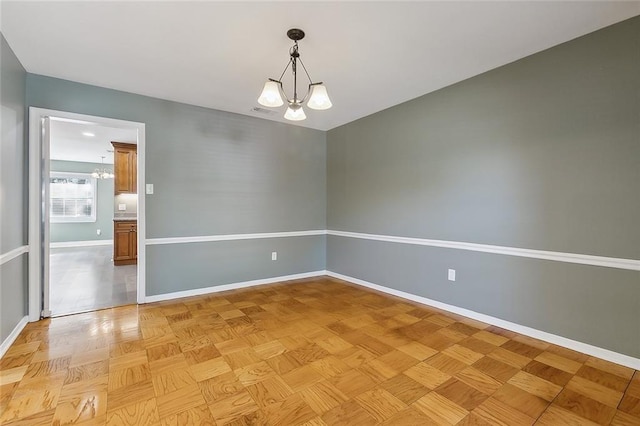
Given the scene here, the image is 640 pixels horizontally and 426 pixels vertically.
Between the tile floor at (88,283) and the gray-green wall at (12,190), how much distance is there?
2.10ft

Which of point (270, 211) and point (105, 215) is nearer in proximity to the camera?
point (270, 211)

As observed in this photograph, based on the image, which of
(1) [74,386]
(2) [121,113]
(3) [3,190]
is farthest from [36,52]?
(1) [74,386]

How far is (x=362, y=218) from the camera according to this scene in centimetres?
430

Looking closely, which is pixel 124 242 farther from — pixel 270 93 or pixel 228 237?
pixel 270 93

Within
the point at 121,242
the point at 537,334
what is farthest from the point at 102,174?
the point at 537,334

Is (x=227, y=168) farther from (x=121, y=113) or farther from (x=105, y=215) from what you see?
(x=105, y=215)

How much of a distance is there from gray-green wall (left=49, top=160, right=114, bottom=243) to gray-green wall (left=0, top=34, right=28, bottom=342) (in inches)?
264

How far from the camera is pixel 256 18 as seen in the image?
2.05 m

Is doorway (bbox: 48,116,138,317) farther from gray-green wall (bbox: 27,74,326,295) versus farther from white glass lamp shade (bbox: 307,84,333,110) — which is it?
white glass lamp shade (bbox: 307,84,333,110)

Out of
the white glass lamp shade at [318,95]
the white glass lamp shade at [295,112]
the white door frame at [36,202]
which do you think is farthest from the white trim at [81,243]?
the white glass lamp shade at [318,95]

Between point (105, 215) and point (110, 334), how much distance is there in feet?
25.2

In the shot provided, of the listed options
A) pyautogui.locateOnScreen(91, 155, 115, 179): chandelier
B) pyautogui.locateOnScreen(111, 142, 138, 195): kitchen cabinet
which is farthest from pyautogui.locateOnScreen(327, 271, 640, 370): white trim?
pyautogui.locateOnScreen(91, 155, 115, 179): chandelier

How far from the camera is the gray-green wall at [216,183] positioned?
3.41 metres

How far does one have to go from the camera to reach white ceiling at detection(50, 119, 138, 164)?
4.98 metres
